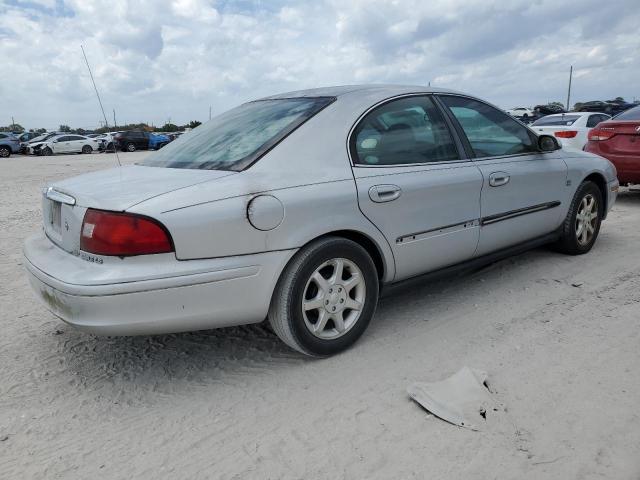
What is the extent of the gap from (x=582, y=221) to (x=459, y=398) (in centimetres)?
299

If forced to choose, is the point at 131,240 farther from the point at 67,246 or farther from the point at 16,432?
the point at 16,432

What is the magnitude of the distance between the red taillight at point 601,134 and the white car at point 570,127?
2.74 m

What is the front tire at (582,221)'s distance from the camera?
4727mm

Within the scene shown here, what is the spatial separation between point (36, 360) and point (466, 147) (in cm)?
305

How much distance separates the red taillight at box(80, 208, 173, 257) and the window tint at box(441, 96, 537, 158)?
2292 mm

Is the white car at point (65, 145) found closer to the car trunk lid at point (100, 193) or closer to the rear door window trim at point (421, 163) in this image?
the car trunk lid at point (100, 193)

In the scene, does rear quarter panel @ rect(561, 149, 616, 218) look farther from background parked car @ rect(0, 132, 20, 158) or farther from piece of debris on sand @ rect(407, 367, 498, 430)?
background parked car @ rect(0, 132, 20, 158)

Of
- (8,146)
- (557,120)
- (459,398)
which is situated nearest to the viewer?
(459,398)

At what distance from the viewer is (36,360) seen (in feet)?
10.5

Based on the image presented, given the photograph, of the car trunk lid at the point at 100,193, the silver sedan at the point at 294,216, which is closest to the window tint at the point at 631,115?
the silver sedan at the point at 294,216

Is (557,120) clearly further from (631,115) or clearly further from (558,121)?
(631,115)

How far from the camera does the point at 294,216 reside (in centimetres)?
280

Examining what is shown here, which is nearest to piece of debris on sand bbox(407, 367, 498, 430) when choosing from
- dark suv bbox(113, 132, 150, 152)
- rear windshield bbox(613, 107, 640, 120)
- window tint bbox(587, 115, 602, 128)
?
rear windshield bbox(613, 107, 640, 120)

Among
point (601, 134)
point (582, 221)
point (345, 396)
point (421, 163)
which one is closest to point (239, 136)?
point (421, 163)
